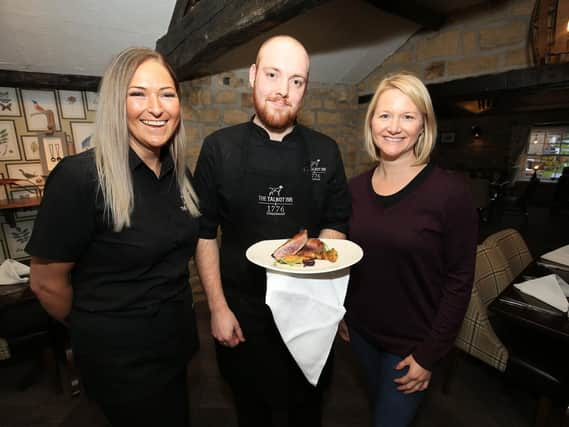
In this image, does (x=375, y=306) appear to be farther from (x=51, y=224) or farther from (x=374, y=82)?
(x=374, y=82)

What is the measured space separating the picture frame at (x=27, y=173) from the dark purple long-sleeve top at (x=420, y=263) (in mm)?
3587

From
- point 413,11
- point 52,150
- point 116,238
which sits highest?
point 413,11

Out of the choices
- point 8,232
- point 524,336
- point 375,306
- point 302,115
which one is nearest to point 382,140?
point 375,306

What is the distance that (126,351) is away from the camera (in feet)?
3.72

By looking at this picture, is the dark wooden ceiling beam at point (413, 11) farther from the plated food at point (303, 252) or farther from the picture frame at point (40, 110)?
the picture frame at point (40, 110)

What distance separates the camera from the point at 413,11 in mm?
2971

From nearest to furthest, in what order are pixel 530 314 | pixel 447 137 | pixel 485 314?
pixel 530 314 → pixel 485 314 → pixel 447 137

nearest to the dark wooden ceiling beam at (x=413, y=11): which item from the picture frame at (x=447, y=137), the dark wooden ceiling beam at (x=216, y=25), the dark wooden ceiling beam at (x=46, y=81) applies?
the dark wooden ceiling beam at (x=216, y=25)

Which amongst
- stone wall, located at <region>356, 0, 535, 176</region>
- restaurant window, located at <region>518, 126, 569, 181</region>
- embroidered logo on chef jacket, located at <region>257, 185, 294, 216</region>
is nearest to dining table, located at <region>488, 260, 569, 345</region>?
embroidered logo on chef jacket, located at <region>257, 185, 294, 216</region>

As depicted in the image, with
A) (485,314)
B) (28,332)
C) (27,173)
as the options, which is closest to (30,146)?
(27,173)

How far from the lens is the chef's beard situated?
1284mm

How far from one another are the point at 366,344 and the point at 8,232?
3.81 m

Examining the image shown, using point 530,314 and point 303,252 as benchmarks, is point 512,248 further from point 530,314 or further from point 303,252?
point 303,252

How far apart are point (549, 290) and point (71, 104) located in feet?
14.4
